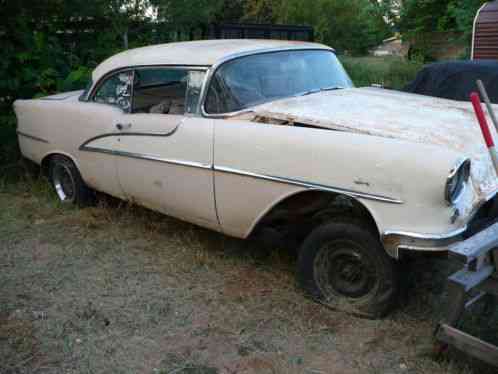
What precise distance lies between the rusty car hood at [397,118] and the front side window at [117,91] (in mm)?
1341

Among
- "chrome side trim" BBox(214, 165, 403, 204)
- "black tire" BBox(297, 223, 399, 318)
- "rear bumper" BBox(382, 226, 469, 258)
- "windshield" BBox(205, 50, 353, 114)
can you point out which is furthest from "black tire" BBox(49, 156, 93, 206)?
"rear bumper" BBox(382, 226, 469, 258)

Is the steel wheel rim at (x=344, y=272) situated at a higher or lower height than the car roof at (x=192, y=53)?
lower

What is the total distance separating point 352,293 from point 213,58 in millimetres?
1885

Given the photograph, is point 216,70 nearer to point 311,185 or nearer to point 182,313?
point 311,185

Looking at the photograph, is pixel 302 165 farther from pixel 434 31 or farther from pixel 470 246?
pixel 434 31

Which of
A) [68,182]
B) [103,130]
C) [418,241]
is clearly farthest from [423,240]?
[68,182]

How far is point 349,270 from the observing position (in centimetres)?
345

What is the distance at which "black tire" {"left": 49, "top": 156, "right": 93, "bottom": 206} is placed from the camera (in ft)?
17.3

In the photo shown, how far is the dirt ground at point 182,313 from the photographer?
3.10 metres

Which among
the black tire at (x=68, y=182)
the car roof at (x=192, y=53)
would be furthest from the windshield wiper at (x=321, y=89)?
the black tire at (x=68, y=182)

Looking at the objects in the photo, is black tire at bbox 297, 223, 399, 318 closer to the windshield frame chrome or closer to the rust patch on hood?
the rust patch on hood

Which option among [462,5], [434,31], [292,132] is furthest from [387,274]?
[434,31]

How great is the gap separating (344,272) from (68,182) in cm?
308

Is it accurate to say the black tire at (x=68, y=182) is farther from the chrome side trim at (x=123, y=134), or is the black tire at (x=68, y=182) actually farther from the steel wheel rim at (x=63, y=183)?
the chrome side trim at (x=123, y=134)
